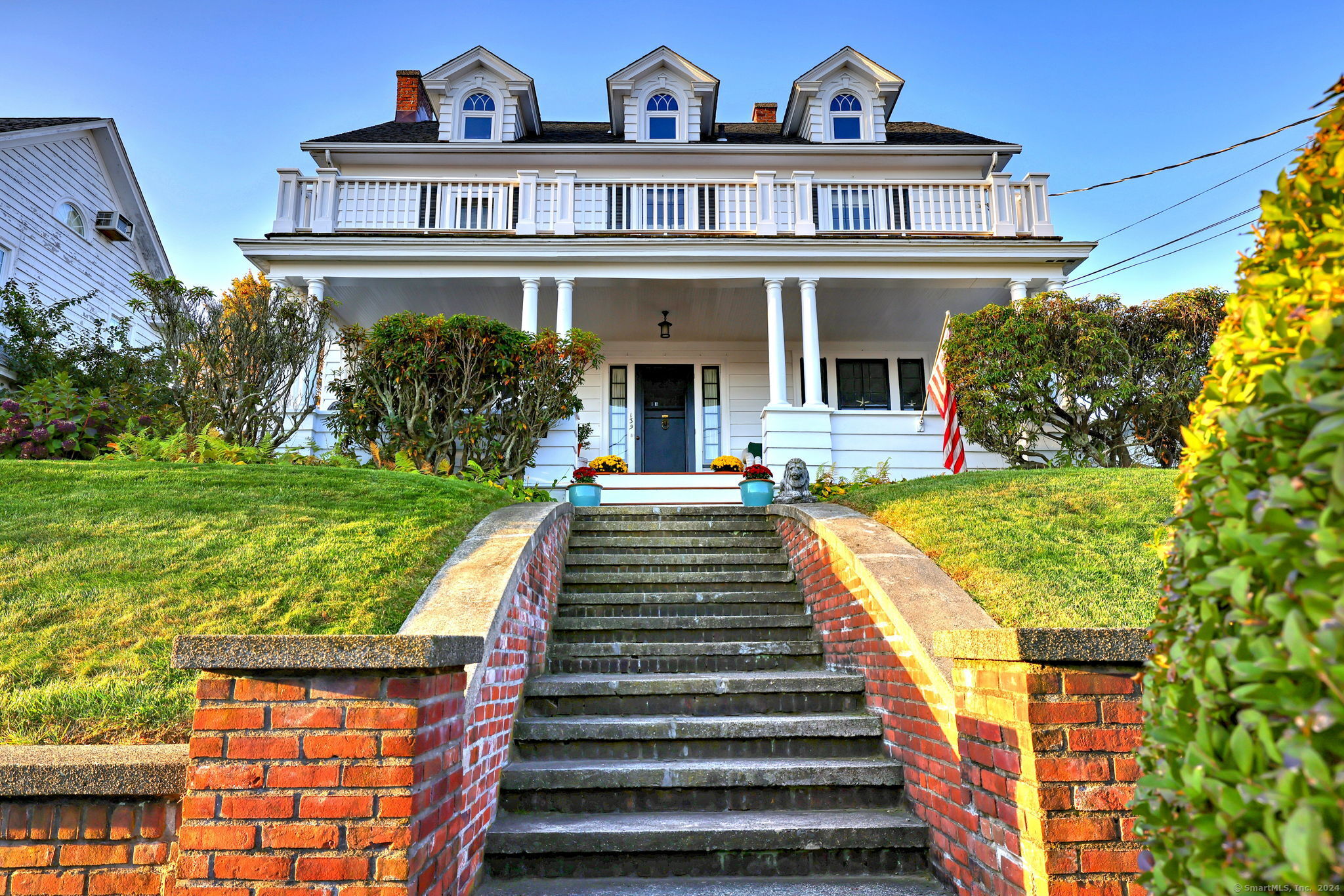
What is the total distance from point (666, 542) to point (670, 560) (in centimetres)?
35

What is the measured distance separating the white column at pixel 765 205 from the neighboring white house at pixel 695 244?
0.12 feet

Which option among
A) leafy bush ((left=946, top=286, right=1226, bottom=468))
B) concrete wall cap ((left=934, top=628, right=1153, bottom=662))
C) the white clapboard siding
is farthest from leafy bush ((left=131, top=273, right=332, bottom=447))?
leafy bush ((left=946, top=286, right=1226, bottom=468))

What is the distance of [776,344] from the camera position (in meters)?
10.0

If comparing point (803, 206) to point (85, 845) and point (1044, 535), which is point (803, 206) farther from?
point (85, 845)

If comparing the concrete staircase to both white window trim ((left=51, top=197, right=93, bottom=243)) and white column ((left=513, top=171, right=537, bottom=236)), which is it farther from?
white window trim ((left=51, top=197, right=93, bottom=243))

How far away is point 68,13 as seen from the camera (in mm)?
10023

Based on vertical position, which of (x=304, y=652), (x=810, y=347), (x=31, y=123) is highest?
(x=31, y=123)

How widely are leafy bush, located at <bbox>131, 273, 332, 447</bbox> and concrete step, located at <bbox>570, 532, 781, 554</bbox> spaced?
3.47m

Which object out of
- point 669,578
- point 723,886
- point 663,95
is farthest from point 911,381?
point 723,886

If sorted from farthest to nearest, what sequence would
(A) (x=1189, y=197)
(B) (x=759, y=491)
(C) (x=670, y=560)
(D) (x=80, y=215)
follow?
(D) (x=80, y=215) < (A) (x=1189, y=197) < (B) (x=759, y=491) < (C) (x=670, y=560)

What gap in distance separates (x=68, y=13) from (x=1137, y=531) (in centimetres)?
1406

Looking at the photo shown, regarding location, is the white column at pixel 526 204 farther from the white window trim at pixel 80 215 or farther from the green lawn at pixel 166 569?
the white window trim at pixel 80 215

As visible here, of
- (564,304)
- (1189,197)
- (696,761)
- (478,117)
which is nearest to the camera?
(696,761)

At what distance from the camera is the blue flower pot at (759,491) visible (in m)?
7.61
